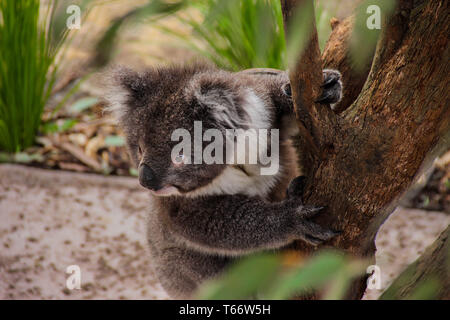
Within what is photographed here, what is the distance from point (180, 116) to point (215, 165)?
0.79 feet

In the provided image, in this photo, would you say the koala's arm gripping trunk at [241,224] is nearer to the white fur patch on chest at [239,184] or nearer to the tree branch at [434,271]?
the white fur patch on chest at [239,184]

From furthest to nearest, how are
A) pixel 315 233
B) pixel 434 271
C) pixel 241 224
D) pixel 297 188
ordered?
pixel 241 224, pixel 297 188, pixel 315 233, pixel 434 271

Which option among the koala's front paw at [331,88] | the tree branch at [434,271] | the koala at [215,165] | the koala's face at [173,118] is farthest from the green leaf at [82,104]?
the tree branch at [434,271]

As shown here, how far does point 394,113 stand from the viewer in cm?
152

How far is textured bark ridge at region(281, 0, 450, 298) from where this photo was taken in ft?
4.80

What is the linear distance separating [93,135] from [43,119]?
51cm

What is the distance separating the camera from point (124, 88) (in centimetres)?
204

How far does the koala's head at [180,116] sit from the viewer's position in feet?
5.93

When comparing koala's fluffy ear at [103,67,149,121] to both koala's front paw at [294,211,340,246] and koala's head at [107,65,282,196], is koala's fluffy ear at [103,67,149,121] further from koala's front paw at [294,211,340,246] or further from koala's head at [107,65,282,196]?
koala's front paw at [294,211,340,246]

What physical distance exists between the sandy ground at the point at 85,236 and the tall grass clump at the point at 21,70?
0.32 m

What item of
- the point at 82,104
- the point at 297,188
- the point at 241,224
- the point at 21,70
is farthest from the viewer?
the point at 82,104

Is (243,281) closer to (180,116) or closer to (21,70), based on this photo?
(180,116)

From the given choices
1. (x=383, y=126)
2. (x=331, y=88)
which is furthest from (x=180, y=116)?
(x=383, y=126)

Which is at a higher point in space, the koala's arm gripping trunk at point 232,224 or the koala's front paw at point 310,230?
the koala's front paw at point 310,230
